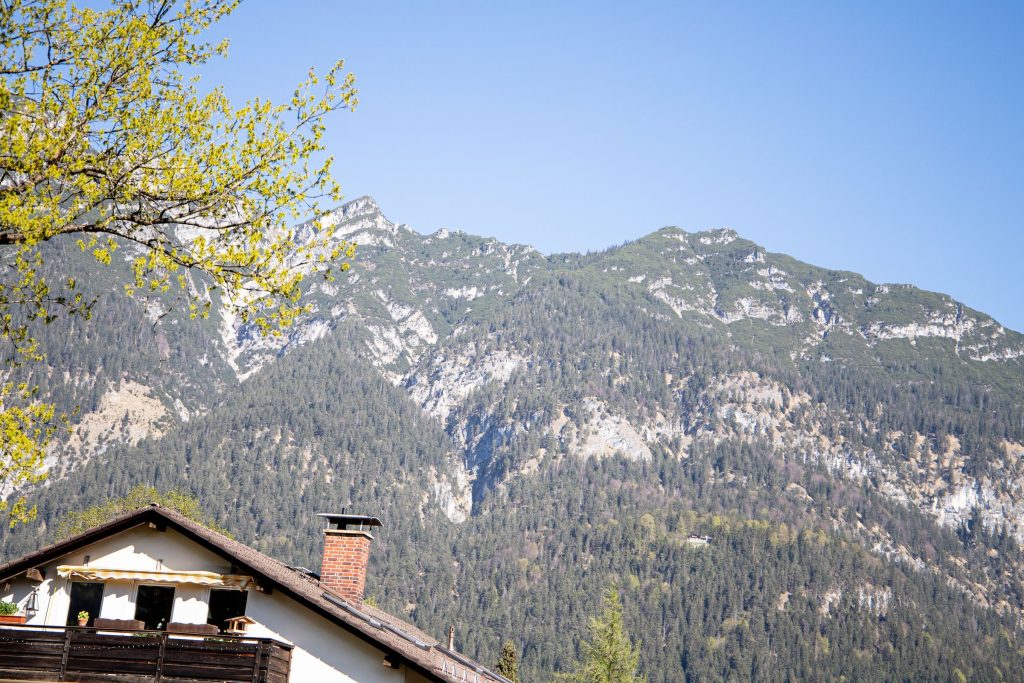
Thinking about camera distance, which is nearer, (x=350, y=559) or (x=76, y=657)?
(x=76, y=657)

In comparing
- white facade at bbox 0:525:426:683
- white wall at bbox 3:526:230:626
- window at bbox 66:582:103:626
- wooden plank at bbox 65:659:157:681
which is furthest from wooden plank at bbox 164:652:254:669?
window at bbox 66:582:103:626

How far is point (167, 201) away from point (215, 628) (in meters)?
10.7

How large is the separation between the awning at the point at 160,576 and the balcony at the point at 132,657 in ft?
6.00

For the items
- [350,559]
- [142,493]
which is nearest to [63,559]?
[350,559]

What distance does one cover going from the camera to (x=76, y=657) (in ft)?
74.9

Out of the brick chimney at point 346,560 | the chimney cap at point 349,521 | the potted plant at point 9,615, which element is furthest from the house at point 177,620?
the chimney cap at point 349,521

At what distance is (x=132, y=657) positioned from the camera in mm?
22719

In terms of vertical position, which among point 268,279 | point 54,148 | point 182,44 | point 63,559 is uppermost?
point 182,44

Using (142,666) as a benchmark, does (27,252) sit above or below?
above

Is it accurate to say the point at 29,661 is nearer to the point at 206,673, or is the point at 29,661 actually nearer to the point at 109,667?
the point at 109,667

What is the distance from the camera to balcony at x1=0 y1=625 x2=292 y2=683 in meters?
22.5

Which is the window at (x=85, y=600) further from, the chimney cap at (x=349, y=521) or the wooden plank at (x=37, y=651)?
the chimney cap at (x=349, y=521)

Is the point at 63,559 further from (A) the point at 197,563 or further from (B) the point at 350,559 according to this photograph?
(B) the point at 350,559

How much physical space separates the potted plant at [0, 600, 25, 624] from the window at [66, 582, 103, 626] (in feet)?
4.10
